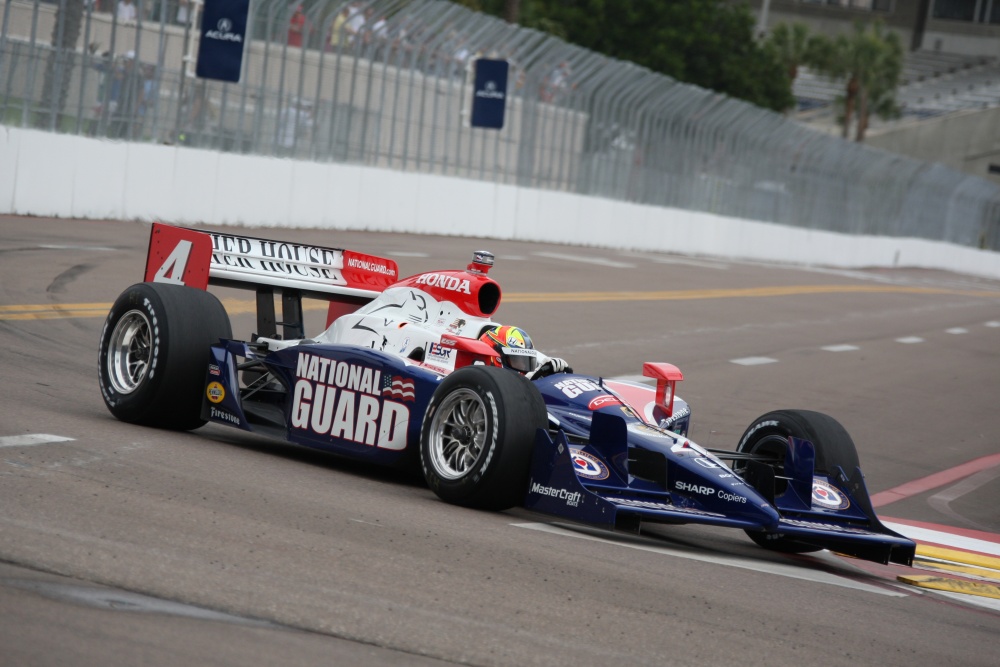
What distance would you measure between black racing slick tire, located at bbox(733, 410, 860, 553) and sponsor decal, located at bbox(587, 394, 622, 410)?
87 cm

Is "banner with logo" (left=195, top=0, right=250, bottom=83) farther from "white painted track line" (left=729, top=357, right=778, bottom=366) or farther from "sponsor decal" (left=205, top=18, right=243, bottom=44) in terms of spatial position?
"white painted track line" (left=729, top=357, right=778, bottom=366)

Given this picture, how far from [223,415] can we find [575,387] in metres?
2.04

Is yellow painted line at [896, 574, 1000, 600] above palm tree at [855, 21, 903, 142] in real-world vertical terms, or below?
below

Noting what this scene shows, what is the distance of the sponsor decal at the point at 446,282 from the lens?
8.33 m

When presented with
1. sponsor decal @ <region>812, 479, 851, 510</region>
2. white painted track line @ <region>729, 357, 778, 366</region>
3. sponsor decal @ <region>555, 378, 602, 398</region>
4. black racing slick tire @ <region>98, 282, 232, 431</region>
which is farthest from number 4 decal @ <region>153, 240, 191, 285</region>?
white painted track line @ <region>729, 357, 778, 366</region>

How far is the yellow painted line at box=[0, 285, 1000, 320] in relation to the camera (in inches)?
509

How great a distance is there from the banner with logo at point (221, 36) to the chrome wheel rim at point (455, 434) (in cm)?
1862

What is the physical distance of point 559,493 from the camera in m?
6.82

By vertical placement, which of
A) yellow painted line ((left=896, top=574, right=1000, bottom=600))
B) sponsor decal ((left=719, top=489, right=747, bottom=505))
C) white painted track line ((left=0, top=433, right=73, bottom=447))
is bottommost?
yellow painted line ((left=896, top=574, right=1000, bottom=600))

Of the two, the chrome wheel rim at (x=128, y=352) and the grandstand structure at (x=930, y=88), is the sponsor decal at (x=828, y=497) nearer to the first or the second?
the chrome wheel rim at (x=128, y=352)

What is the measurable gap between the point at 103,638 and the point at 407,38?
91.8ft

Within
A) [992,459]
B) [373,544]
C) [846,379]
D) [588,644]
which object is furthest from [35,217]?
[588,644]

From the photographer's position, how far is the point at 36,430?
745 centimetres

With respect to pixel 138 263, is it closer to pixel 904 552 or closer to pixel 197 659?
pixel 904 552
